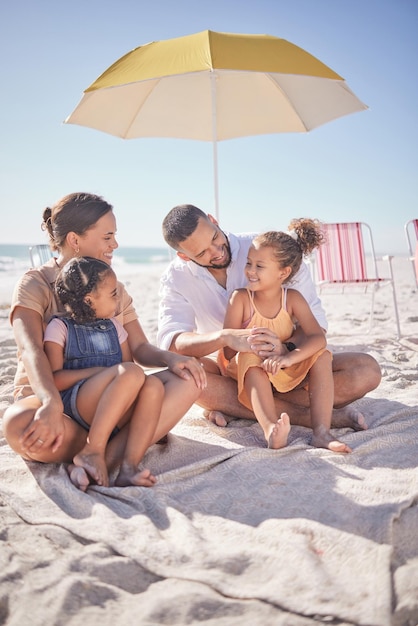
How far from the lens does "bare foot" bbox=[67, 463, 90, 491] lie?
2.13 metres

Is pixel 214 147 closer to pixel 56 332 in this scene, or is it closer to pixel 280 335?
pixel 280 335

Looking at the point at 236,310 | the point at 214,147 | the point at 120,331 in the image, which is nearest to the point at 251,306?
the point at 236,310

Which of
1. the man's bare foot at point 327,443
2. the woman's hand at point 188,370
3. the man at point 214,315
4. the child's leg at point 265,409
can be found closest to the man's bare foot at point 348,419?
the man at point 214,315

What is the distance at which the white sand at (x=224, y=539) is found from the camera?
1448mm

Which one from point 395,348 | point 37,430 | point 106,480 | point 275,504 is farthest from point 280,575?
point 395,348

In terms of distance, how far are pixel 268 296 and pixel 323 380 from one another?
0.58m

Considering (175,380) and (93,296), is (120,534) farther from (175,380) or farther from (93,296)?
(93,296)

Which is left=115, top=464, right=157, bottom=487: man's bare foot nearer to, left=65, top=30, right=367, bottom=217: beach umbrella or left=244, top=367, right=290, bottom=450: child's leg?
left=244, top=367, right=290, bottom=450: child's leg

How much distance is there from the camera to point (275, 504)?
2035 millimetres

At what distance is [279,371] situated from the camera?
2.90m

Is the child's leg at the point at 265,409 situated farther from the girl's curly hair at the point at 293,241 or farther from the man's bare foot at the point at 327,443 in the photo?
the girl's curly hair at the point at 293,241

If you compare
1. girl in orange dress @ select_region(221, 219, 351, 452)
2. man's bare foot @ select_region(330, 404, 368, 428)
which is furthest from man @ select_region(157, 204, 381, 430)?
girl in orange dress @ select_region(221, 219, 351, 452)

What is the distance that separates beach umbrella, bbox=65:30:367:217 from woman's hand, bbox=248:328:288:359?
7.05 feet

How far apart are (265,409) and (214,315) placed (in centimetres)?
93
